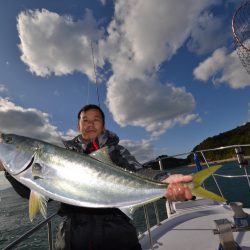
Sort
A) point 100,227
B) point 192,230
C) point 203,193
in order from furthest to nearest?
point 192,230 < point 100,227 < point 203,193

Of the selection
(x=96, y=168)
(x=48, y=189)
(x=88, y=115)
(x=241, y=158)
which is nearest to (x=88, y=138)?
(x=88, y=115)

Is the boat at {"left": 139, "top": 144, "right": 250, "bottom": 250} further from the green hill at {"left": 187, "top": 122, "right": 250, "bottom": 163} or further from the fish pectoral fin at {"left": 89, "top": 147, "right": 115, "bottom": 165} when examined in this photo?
the green hill at {"left": 187, "top": 122, "right": 250, "bottom": 163}

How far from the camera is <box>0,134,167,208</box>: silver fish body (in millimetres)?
2492

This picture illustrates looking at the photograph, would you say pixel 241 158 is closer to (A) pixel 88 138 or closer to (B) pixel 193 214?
(B) pixel 193 214

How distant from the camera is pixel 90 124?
3.73 m

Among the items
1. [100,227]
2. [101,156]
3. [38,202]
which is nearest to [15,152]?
[38,202]

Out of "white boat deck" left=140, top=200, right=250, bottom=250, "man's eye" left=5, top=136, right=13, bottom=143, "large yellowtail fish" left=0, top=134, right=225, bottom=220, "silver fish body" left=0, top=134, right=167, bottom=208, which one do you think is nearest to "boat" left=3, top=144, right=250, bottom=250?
"white boat deck" left=140, top=200, right=250, bottom=250

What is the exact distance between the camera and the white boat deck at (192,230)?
5.48m

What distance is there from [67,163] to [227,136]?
18559cm

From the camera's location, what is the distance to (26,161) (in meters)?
2.55

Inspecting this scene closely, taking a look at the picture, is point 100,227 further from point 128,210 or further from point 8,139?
point 8,139

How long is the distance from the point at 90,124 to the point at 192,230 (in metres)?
4.43

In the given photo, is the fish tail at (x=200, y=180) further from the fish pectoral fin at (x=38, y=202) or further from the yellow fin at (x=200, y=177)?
the fish pectoral fin at (x=38, y=202)

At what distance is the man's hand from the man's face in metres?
1.41
